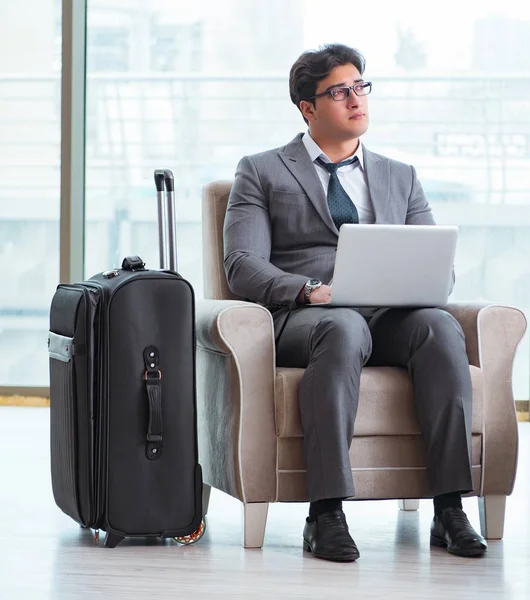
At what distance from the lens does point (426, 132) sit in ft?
15.3

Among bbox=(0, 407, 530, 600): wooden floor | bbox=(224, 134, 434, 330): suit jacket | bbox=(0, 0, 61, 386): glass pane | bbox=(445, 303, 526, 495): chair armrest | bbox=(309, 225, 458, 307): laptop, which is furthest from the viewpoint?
bbox=(0, 0, 61, 386): glass pane

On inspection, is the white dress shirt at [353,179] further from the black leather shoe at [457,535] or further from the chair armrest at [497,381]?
the black leather shoe at [457,535]

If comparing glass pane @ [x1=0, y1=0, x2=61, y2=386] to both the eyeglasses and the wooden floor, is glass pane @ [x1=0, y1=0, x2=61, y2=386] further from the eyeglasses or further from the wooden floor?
the eyeglasses

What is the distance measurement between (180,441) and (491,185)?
9.35 ft

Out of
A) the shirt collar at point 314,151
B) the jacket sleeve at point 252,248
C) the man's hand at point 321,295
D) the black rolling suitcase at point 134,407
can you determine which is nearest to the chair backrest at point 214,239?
the jacket sleeve at point 252,248

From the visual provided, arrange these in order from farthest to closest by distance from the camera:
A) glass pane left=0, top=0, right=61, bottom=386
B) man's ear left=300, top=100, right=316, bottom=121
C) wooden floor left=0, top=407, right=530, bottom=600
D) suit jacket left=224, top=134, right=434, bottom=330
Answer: glass pane left=0, top=0, right=61, bottom=386 < man's ear left=300, top=100, right=316, bottom=121 < suit jacket left=224, top=134, right=434, bottom=330 < wooden floor left=0, top=407, right=530, bottom=600

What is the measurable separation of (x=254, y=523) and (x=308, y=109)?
3.46 feet

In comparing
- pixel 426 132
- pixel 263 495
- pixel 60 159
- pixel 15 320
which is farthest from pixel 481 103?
pixel 263 495

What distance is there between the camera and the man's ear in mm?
2621

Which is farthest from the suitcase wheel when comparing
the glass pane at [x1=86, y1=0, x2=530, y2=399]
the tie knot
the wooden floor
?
the glass pane at [x1=86, y1=0, x2=530, y2=399]

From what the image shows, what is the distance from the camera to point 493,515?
2.28 metres

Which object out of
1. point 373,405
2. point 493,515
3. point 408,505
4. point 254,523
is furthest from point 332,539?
point 408,505

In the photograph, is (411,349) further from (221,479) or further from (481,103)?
(481,103)

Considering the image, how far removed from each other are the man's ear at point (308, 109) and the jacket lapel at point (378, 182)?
0.16 metres
